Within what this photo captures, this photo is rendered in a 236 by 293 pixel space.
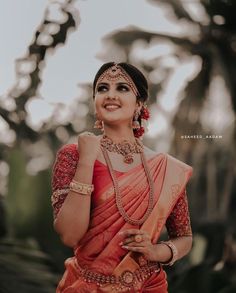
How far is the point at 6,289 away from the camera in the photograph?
2562 millimetres

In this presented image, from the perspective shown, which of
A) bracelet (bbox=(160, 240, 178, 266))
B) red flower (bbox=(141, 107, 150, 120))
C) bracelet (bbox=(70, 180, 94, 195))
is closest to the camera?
bracelet (bbox=(70, 180, 94, 195))

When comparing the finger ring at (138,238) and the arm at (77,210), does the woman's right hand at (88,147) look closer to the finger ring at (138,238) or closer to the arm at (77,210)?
the arm at (77,210)

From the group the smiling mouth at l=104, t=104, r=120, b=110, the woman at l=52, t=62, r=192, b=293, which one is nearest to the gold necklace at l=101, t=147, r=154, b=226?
the woman at l=52, t=62, r=192, b=293

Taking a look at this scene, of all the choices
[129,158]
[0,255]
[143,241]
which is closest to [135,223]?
[143,241]

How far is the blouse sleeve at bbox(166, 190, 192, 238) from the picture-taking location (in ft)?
5.36

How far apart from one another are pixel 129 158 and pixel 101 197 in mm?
134

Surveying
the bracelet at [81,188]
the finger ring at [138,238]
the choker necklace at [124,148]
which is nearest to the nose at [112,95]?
the choker necklace at [124,148]

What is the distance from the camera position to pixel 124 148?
62.7 inches

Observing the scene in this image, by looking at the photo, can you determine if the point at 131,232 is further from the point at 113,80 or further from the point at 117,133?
the point at 113,80

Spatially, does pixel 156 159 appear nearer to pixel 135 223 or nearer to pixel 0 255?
pixel 135 223

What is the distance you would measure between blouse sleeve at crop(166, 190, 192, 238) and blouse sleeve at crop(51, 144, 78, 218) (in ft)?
0.97

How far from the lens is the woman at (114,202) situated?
4.84ft

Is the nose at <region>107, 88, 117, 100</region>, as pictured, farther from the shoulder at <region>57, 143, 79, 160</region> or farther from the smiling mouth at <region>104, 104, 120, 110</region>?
the shoulder at <region>57, 143, 79, 160</region>

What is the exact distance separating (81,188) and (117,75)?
0.32 m
